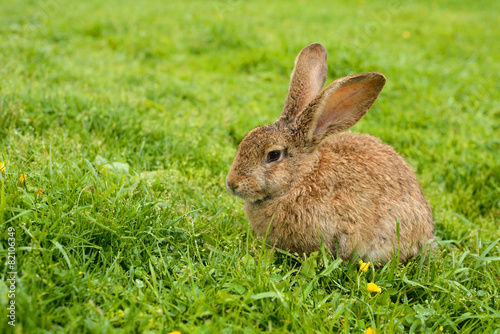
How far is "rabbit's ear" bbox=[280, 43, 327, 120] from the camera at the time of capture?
356 cm

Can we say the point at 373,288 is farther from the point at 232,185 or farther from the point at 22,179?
the point at 22,179

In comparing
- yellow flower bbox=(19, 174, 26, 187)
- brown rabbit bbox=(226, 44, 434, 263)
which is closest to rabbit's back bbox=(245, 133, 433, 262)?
brown rabbit bbox=(226, 44, 434, 263)

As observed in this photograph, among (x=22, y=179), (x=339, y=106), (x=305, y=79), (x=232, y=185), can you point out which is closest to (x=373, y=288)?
(x=232, y=185)

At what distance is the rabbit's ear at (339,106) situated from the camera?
3.08m

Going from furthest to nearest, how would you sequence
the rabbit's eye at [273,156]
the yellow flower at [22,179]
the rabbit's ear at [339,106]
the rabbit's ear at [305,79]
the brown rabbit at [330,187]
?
the rabbit's ear at [305,79], the rabbit's eye at [273,156], the brown rabbit at [330,187], the rabbit's ear at [339,106], the yellow flower at [22,179]

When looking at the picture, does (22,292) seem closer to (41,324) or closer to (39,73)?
(41,324)

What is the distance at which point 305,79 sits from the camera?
12.1ft

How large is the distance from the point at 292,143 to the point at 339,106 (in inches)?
18.2

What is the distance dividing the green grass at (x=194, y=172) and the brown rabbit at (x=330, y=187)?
177 mm

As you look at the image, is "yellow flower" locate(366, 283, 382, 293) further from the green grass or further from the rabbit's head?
the rabbit's head

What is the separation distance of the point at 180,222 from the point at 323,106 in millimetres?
1386

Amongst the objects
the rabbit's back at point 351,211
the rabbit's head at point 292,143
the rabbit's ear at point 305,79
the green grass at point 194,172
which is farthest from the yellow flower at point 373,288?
the rabbit's ear at point 305,79

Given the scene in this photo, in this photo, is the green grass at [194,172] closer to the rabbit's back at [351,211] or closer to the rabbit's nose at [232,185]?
the rabbit's back at [351,211]

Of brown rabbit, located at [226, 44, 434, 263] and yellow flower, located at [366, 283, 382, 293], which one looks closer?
yellow flower, located at [366, 283, 382, 293]
